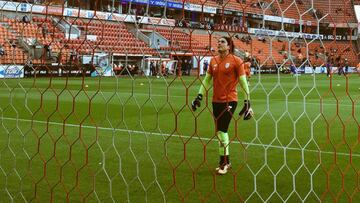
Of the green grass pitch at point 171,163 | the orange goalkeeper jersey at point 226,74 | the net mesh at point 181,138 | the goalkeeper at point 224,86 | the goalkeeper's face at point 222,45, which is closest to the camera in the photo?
the net mesh at point 181,138

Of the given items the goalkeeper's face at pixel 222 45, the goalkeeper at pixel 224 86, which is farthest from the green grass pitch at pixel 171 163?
the goalkeeper's face at pixel 222 45

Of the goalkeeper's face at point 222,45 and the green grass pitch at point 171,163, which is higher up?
the goalkeeper's face at point 222,45

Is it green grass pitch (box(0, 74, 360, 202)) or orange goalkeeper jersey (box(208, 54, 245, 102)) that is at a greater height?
orange goalkeeper jersey (box(208, 54, 245, 102))

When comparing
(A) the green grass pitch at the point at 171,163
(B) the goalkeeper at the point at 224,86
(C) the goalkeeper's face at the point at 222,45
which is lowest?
(A) the green grass pitch at the point at 171,163

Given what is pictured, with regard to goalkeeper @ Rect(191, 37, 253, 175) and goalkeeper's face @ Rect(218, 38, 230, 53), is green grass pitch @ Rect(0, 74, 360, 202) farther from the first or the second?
goalkeeper's face @ Rect(218, 38, 230, 53)

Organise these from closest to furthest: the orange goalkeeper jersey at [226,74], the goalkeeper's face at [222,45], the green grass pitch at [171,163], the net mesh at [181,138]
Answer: the net mesh at [181,138], the green grass pitch at [171,163], the goalkeeper's face at [222,45], the orange goalkeeper jersey at [226,74]

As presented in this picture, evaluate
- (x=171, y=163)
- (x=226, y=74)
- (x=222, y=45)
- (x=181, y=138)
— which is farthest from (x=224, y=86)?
(x=171, y=163)

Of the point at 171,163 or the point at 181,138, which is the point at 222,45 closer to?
the point at 181,138

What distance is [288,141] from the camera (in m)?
9.01

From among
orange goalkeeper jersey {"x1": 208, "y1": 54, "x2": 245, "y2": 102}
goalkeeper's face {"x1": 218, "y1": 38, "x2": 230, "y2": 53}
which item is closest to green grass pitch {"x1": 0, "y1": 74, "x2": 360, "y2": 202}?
orange goalkeeper jersey {"x1": 208, "y1": 54, "x2": 245, "y2": 102}

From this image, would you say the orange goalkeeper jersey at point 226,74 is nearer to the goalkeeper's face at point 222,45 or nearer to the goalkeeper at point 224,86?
the goalkeeper at point 224,86

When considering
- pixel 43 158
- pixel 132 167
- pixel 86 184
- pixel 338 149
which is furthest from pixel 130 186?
pixel 338 149

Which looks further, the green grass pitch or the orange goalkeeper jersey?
the orange goalkeeper jersey

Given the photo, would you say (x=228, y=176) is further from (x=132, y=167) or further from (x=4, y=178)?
(x=4, y=178)
